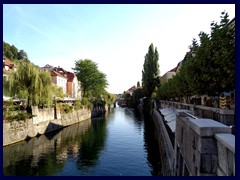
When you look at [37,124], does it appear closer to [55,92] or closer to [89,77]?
[55,92]

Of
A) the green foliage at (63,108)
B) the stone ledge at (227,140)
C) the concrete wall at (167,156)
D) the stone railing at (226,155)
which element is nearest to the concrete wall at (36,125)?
the green foliage at (63,108)

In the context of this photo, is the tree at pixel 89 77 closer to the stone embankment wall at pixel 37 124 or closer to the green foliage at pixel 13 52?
the stone embankment wall at pixel 37 124

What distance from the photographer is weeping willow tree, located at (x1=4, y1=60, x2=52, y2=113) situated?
1218 inches

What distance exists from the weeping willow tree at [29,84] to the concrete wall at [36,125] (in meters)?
1.69

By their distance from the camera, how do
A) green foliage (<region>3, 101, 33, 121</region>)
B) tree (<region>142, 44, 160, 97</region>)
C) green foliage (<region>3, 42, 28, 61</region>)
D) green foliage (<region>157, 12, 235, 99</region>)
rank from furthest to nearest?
green foliage (<region>3, 42, 28, 61</region>), tree (<region>142, 44, 160, 97</region>), green foliage (<region>3, 101, 33, 121</region>), green foliage (<region>157, 12, 235, 99</region>)

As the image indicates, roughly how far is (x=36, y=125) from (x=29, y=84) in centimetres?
560

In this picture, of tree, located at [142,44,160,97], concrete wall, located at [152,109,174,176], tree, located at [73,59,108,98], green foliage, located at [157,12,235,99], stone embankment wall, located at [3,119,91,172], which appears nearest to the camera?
green foliage, located at [157,12,235,99]

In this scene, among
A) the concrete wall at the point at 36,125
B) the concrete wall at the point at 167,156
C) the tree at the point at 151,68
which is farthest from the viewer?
the tree at the point at 151,68

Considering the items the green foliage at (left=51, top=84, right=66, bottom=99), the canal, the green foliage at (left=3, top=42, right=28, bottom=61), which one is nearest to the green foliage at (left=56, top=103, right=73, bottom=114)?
the green foliage at (left=51, top=84, right=66, bottom=99)

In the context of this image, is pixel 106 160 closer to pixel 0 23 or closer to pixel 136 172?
pixel 136 172

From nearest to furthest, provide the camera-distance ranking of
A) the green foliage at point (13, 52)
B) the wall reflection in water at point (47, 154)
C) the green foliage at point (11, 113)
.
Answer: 1. the wall reflection in water at point (47, 154)
2. the green foliage at point (11, 113)
3. the green foliage at point (13, 52)

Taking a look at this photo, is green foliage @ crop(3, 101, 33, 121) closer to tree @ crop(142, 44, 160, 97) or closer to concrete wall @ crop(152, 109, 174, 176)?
concrete wall @ crop(152, 109, 174, 176)

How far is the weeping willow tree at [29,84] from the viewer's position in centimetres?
3095

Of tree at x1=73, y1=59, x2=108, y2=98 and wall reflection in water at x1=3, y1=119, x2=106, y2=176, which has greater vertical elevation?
tree at x1=73, y1=59, x2=108, y2=98
